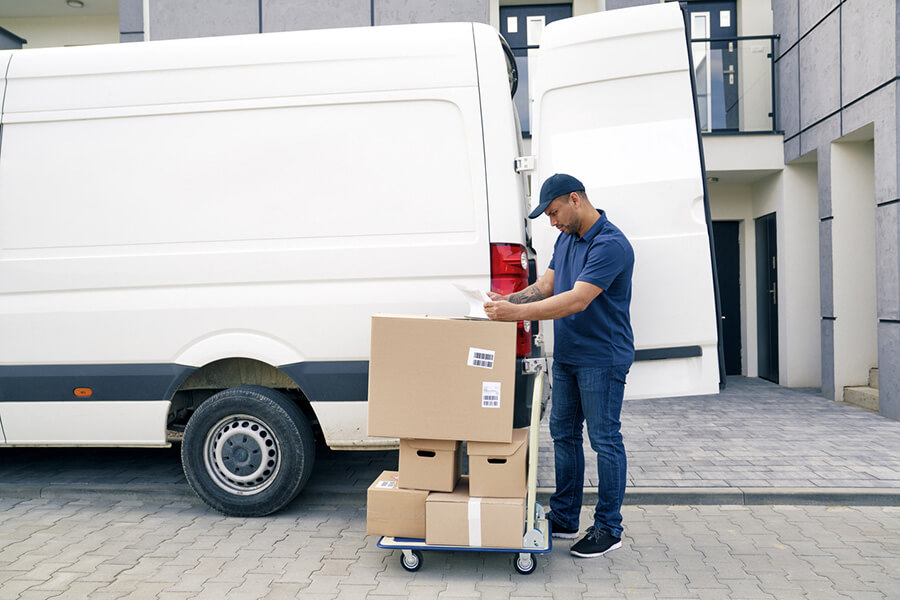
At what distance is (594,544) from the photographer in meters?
3.43

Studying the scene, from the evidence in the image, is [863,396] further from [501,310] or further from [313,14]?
[313,14]

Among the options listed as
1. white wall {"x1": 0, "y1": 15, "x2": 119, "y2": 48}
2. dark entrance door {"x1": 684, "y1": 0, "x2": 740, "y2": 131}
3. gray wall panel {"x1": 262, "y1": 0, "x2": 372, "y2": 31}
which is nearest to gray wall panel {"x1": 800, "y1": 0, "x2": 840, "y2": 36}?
dark entrance door {"x1": 684, "y1": 0, "x2": 740, "y2": 131}

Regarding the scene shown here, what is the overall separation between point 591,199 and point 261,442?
7.59 feet

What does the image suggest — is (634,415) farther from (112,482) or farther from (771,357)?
(112,482)

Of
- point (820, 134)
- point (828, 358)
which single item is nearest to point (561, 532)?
point (828, 358)

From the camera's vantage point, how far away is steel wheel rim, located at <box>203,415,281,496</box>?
3.93 metres

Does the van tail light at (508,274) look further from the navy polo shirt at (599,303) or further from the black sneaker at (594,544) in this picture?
the black sneaker at (594,544)

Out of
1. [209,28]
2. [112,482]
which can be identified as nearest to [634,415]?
[112,482]

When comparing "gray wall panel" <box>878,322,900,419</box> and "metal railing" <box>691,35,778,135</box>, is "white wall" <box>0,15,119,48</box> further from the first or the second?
"gray wall panel" <box>878,322,900,419</box>

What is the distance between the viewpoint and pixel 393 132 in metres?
3.72

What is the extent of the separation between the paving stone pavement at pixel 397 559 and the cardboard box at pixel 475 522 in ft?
0.66

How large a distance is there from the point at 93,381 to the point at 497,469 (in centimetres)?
243

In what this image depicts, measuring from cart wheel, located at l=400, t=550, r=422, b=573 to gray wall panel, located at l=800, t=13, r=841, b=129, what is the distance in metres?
7.23

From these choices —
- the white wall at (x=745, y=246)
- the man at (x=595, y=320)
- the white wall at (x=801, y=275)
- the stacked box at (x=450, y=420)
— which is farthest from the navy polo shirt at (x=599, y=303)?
the white wall at (x=745, y=246)
